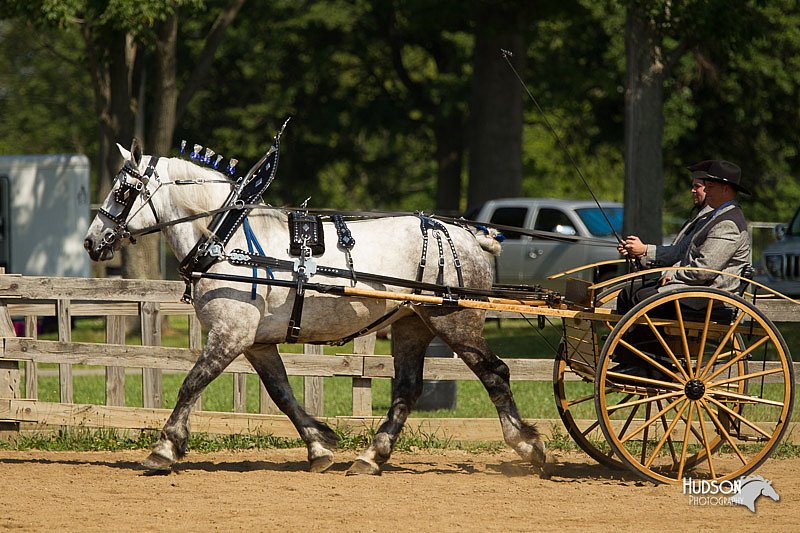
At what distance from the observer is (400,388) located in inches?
324

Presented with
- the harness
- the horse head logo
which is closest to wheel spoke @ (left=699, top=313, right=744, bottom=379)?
the horse head logo

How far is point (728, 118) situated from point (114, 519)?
2403 centimetres

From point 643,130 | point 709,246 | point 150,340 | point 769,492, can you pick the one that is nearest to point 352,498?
point 769,492

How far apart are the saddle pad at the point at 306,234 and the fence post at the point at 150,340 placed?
216cm

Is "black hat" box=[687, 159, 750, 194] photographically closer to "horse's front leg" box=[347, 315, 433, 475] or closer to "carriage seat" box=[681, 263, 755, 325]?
"carriage seat" box=[681, 263, 755, 325]

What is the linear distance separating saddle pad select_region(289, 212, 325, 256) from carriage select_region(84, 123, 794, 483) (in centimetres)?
1

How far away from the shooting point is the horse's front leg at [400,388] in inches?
316

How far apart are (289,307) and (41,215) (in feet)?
45.1

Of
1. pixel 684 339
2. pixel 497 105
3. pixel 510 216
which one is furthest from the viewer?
pixel 497 105

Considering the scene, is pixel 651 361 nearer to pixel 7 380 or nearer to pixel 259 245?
pixel 259 245

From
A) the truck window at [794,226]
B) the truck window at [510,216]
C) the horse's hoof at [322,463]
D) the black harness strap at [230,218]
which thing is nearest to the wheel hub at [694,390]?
the horse's hoof at [322,463]

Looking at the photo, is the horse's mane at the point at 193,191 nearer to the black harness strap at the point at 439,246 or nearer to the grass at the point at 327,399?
the black harness strap at the point at 439,246

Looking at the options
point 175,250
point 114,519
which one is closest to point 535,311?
point 175,250

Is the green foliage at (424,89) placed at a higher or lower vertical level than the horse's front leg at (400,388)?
higher
